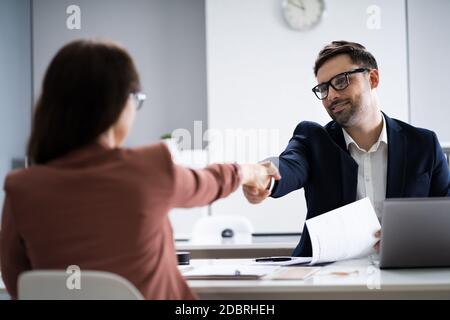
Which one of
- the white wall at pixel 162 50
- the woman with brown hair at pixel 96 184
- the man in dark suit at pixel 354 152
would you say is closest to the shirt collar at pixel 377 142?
the man in dark suit at pixel 354 152

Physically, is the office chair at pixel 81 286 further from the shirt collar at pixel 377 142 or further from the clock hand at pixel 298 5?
the clock hand at pixel 298 5

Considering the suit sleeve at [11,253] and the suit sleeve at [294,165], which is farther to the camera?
the suit sleeve at [294,165]

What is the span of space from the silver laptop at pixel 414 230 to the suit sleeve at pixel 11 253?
0.93m

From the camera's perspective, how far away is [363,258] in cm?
214

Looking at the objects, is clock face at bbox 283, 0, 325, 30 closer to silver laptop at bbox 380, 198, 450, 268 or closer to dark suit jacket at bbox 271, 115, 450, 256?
dark suit jacket at bbox 271, 115, 450, 256

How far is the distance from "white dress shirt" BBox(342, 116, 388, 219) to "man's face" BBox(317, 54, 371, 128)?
96 millimetres


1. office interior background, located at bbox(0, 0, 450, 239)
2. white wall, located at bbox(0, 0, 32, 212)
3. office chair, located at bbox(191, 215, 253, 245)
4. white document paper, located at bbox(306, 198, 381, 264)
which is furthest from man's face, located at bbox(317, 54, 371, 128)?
white wall, located at bbox(0, 0, 32, 212)

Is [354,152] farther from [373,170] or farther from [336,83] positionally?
[336,83]

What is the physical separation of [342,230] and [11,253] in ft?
3.10

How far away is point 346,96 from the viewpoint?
2553 mm

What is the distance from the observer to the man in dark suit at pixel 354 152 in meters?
2.40

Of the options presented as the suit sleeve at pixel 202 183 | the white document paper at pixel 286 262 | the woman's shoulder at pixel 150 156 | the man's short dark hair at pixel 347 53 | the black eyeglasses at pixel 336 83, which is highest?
the man's short dark hair at pixel 347 53
